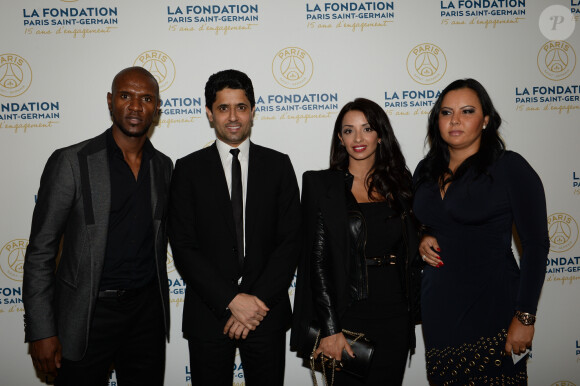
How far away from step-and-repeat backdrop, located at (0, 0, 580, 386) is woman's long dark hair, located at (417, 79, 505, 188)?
0.93m

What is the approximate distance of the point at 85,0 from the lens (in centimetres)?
316

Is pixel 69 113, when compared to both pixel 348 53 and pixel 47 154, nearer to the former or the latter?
pixel 47 154

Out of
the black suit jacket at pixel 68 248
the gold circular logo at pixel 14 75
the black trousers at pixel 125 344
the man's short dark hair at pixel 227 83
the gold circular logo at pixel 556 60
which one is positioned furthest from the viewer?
the gold circular logo at pixel 556 60

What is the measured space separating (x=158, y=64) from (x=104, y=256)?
179cm

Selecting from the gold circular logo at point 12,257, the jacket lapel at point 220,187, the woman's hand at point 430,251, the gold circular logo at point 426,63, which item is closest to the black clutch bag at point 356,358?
the woman's hand at point 430,251

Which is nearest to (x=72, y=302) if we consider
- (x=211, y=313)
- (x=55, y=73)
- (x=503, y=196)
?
(x=211, y=313)

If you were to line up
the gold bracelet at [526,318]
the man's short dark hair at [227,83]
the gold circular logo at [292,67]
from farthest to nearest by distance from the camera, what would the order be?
the gold circular logo at [292,67], the man's short dark hair at [227,83], the gold bracelet at [526,318]

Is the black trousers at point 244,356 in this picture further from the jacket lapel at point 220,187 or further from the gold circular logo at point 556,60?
the gold circular logo at point 556,60

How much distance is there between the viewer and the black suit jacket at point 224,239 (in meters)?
2.17

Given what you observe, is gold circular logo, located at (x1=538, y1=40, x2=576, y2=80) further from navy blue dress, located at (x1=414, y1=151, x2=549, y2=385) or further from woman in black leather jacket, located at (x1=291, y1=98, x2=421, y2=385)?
woman in black leather jacket, located at (x1=291, y1=98, x2=421, y2=385)

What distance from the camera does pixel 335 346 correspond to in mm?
2119

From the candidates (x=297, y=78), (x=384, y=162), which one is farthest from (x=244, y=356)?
(x=297, y=78)

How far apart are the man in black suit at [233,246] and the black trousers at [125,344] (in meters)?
0.25

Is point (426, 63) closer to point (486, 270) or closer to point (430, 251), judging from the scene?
point (430, 251)
